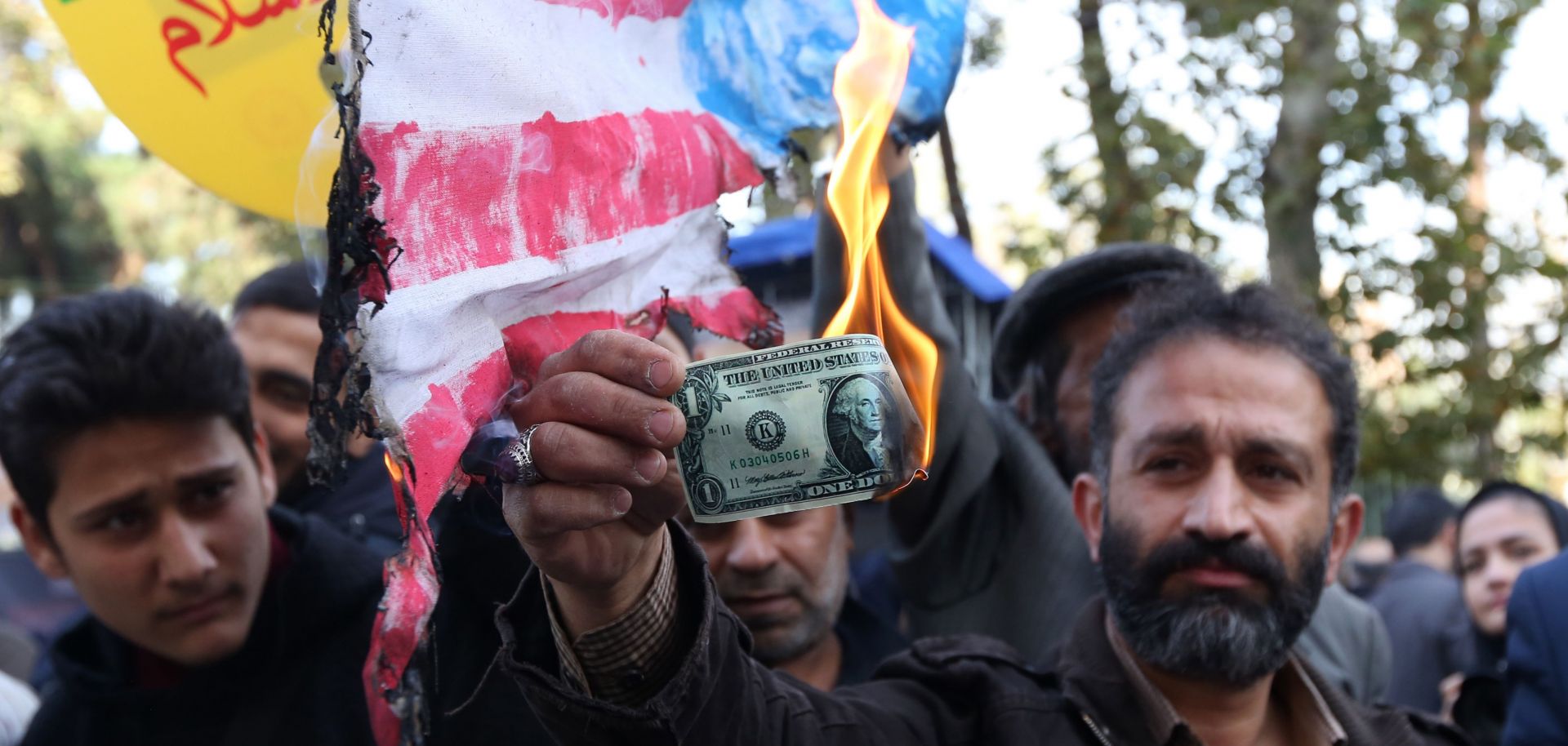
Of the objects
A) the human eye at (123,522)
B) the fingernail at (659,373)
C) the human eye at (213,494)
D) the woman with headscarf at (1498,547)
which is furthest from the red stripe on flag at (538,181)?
the woman with headscarf at (1498,547)

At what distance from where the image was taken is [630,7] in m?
1.75

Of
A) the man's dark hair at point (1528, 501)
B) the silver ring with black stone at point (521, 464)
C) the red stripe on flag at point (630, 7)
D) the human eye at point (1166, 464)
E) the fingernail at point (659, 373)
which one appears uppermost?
the red stripe on flag at point (630, 7)

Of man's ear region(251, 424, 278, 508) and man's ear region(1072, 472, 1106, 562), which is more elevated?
man's ear region(251, 424, 278, 508)

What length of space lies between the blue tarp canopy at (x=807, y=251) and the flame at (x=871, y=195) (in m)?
2.10

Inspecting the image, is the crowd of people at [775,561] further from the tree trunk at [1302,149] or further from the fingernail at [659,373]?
the tree trunk at [1302,149]

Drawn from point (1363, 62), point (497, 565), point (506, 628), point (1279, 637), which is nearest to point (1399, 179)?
point (1363, 62)

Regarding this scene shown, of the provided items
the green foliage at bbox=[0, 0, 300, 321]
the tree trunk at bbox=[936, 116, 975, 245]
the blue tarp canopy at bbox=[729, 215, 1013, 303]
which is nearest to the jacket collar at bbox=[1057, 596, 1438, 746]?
the blue tarp canopy at bbox=[729, 215, 1013, 303]

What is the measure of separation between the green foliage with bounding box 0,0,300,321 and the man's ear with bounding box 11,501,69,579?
1241 centimetres

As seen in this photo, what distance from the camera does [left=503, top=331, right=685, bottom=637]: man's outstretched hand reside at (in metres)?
1.37

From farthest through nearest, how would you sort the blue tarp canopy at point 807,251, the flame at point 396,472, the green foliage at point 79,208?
the green foliage at point 79,208 → the blue tarp canopy at point 807,251 → the flame at point 396,472

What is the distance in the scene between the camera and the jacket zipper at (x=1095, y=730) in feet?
6.93

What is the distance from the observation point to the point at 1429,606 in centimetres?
538

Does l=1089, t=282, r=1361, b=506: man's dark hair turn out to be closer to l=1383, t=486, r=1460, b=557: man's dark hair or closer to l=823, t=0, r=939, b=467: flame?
l=823, t=0, r=939, b=467: flame

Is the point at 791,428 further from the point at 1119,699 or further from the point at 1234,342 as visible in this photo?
the point at 1234,342
